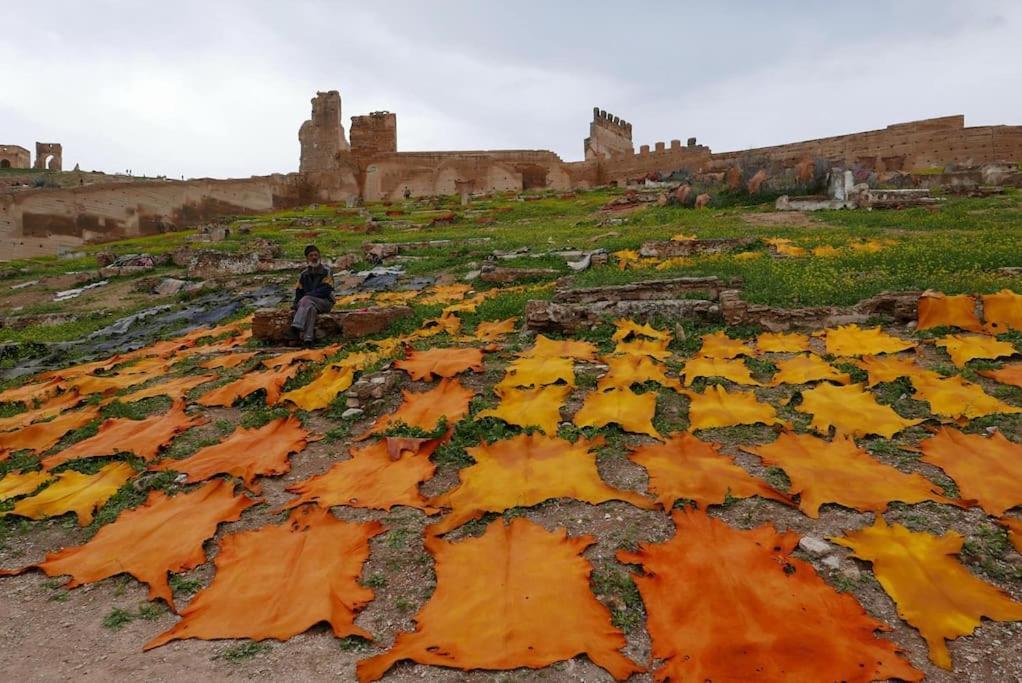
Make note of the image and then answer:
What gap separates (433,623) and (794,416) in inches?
133

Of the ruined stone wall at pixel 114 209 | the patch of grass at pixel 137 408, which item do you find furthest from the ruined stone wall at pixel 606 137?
the patch of grass at pixel 137 408

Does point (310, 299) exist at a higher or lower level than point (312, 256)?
lower

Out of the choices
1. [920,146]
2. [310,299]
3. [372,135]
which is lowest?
[310,299]

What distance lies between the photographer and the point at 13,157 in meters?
54.1

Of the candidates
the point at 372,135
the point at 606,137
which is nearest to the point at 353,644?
the point at 372,135

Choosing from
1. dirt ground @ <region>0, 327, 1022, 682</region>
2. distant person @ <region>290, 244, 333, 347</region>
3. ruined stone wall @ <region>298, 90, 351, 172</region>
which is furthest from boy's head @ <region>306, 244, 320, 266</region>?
ruined stone wall @ <region>298, 90, 351, 172</region>

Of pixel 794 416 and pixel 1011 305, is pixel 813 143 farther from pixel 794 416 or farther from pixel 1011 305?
pixel 794 416

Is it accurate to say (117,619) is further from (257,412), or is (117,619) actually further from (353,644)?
(257,412)

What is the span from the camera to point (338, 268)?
14.7 metres

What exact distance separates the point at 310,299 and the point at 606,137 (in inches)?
1995

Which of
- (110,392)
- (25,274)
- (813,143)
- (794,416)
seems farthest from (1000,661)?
(813,143)

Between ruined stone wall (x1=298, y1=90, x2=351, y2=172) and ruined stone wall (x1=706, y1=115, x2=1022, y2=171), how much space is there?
29956 millimetres

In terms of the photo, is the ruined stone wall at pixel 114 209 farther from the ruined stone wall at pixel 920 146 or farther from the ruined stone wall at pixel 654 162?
the ruined stone wall at pixel 920 146

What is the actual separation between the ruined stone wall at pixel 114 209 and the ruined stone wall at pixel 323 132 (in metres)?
12.1
